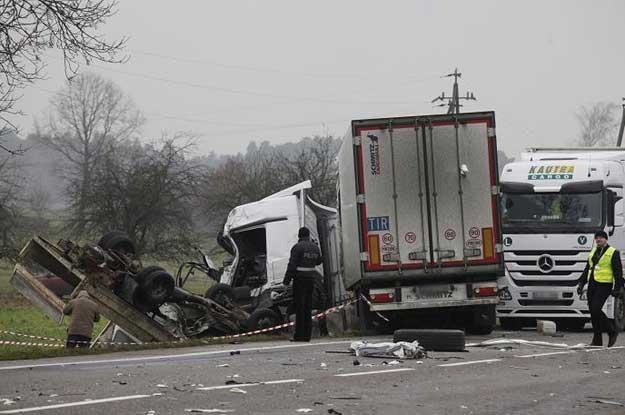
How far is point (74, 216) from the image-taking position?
162 feet

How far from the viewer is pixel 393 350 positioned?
1362cm

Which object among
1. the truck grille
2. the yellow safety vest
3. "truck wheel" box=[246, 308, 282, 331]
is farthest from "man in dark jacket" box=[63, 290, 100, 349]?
the truck grille

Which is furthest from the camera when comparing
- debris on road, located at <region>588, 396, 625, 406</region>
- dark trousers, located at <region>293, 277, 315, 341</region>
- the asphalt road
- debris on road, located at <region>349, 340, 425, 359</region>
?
dark trousers, located at <region>293, 277, 315, 341</region>

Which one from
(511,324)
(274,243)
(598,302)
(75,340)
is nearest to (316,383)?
(75,340)

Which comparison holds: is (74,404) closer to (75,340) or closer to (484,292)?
(75,340)

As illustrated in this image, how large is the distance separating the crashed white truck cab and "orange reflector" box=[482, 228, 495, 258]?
3799 mm

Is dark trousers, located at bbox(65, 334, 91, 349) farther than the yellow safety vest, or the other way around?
the yellow safety vest

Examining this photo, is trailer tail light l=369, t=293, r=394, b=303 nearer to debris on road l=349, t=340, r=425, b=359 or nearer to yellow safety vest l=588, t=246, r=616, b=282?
yellow safety vest l=588, t=246, r=616, b=282

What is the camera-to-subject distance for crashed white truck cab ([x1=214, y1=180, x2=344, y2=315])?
69.2 ft

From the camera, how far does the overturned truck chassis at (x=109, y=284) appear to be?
17141 mm

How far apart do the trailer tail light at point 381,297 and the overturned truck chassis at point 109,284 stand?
3103 millimetres

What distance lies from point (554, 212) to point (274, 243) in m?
5.22

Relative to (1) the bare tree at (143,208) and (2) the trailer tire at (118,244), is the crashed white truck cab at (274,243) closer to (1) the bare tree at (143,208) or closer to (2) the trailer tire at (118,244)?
(2) the trailer tire at (118,244)

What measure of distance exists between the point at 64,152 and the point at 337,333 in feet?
277
